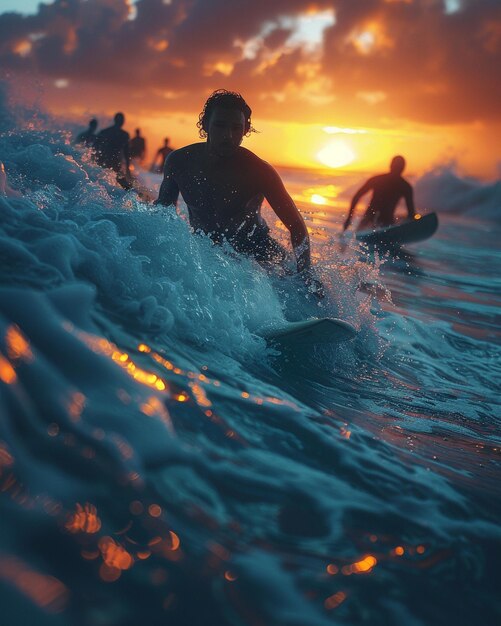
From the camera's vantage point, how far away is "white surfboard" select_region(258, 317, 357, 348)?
263cm

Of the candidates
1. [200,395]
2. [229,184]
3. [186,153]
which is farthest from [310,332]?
[186,153]

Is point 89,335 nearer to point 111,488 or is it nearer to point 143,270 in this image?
point 111,488

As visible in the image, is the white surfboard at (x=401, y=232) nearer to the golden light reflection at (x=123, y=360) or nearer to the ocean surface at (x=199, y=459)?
the ocean surface at (x=199, y=459)

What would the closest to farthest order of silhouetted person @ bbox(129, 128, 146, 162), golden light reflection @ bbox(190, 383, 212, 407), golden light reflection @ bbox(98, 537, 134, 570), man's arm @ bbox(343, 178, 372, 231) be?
golden light reflection @ bbox(98, 537, 134, 570), golden light reflection @ bbox(190, 383, 212, 407), man's arm @ bbox(343, 178, 372, 231), silhouetted person @ bbox(129, 128, 146, 162)

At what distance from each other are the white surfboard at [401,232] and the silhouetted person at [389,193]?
25 centimetres

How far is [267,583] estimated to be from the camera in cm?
114

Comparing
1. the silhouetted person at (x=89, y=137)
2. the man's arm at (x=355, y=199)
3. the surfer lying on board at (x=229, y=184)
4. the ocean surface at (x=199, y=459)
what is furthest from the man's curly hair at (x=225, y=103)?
the silhouetted person at (x=89, y=137)

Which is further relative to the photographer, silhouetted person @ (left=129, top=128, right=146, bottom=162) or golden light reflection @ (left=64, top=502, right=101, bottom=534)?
silhouetted person @ (left=129, top=128, right=146, bottom=162)

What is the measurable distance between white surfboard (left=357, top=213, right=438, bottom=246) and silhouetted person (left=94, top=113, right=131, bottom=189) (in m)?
4.84

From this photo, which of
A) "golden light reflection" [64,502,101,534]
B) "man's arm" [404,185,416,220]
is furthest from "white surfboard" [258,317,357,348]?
"man's arm" [404,185,416,220]

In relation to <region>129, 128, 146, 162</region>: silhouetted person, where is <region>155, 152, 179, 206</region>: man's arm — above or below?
below

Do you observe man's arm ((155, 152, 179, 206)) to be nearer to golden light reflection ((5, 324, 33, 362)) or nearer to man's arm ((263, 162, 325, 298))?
man's arm ((263, 162, 325, 298))

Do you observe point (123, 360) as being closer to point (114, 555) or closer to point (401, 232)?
point (114, 555)

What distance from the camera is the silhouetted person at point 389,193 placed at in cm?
972
